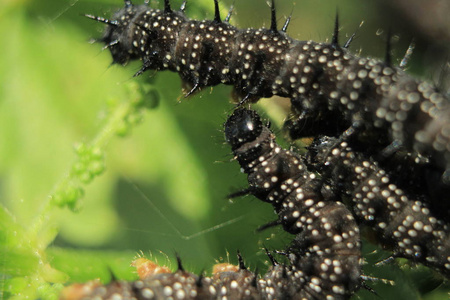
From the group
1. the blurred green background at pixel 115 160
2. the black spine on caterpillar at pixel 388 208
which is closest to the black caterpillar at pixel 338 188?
the black spine on caterpillar at pixel 388 208

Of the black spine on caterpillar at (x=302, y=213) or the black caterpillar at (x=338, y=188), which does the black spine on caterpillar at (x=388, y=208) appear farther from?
the black spine on caterpillar at (x=302, y=213)

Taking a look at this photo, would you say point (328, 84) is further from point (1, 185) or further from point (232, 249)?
→ point (1, 185)

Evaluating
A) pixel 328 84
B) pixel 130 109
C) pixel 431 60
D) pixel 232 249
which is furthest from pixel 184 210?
pixel 431 60

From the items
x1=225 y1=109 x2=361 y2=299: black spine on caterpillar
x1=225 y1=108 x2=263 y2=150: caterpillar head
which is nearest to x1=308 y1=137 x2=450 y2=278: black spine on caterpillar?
x1=225 y1=109 x2=361 y2=299: black spine on caterpillar

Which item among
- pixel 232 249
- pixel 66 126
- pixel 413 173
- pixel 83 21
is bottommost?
pixel 232 249

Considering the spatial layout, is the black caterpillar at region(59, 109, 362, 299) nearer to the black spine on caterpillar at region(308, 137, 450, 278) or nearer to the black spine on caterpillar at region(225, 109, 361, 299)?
the black spine on caterpillar at region(225, 109, 361, 299)

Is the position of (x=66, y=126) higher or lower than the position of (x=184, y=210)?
higher
